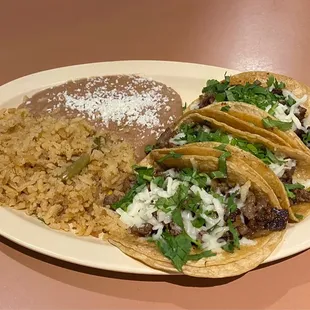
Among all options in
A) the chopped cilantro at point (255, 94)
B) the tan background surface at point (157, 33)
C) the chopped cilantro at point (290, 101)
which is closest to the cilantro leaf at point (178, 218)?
the chopped cilantro at point (255, 94)

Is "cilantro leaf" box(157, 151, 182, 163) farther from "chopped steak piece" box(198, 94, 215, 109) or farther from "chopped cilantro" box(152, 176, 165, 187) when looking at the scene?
"chopped steak piece" box(198, 94, 215, 109)

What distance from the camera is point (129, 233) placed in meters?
2.30

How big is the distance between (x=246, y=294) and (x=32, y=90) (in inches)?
61.4

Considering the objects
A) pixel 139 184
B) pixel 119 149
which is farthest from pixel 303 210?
pixel 119 149

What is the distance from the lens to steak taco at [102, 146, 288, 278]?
212 centimetres

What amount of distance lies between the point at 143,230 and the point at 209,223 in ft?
1.01

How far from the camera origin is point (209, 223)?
2160mm

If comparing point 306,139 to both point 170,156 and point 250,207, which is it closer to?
point 250,207

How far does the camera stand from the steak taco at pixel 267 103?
2326 millimetres

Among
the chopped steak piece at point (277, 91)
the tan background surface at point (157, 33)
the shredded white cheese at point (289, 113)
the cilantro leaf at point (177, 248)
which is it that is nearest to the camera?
the cilantro leaf at point (177, 248)

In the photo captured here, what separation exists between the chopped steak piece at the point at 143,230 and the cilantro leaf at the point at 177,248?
0.30 feet

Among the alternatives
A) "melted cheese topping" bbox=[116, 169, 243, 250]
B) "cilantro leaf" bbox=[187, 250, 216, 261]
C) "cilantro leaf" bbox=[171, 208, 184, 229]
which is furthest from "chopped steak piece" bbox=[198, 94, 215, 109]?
"cilantro leaf" bbox=[187, 250, 216, 261]

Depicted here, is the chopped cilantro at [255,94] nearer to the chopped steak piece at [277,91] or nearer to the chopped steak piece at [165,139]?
the chopped steak piece at [277,91]

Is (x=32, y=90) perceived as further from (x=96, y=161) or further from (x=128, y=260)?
(x=128, y=260)
